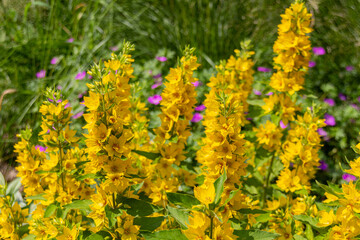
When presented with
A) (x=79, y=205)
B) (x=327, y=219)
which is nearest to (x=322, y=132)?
(x=327, y=219)

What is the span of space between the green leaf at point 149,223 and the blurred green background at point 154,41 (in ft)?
6.99

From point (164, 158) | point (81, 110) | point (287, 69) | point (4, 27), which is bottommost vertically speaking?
point (81, 110)

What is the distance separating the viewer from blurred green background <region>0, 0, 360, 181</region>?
3733 mm

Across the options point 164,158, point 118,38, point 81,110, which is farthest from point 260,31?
point 164,158

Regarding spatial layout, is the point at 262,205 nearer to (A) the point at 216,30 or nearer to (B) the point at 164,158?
(B) the point at 164,158

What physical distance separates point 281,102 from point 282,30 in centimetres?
42

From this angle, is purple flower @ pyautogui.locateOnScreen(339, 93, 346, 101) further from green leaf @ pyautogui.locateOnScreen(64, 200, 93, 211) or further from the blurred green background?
green leaf @ pyautogui.locateOnScreen(64, 200, 93, 211)

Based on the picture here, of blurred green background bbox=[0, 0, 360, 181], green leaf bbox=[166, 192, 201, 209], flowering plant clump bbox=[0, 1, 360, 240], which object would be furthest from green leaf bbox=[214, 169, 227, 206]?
blurred green background bbox=[0, 0, 360, 181]

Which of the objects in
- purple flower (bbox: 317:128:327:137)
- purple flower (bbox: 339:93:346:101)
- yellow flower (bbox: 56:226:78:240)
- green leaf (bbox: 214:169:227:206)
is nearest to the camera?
green leaf (bbox: 214:169:227:206)

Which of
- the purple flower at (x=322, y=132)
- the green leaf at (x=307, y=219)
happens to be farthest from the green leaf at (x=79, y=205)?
the purple flower at (x=322, y=132)

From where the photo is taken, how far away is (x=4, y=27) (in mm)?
4379

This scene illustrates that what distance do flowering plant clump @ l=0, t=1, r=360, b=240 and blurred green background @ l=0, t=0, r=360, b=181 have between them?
142cm

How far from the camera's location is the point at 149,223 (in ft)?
5.11

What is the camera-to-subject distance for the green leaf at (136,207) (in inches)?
60.5
